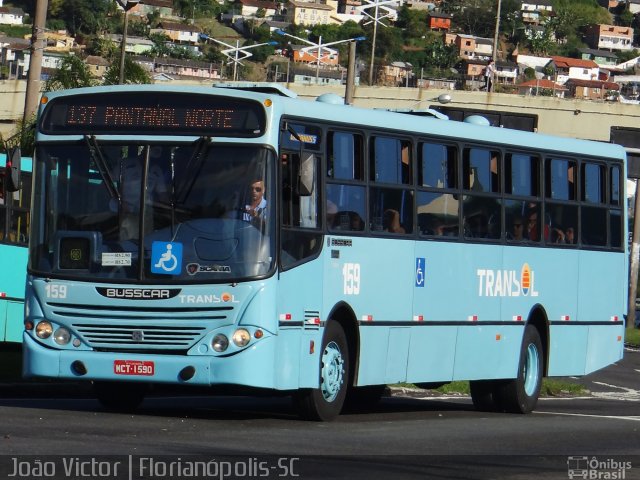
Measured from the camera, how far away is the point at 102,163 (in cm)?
1619

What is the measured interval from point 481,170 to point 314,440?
6.26 meters

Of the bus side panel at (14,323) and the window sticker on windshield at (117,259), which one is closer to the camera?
the window sticker on windshield at (117,259)

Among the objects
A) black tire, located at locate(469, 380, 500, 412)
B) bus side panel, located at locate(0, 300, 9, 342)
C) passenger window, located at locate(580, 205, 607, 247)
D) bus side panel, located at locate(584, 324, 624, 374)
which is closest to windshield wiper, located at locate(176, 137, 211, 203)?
black tire, located at locate(469, 380, 500, 412)

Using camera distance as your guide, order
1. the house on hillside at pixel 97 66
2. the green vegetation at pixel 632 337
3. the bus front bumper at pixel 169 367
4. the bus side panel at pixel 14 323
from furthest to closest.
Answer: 1. the green vegetation at pixel 632 337
2. the house on hillside at pixel 97 66
3. the bus side panel at pixel 14 323
4. the bus front bumper at pixel 169 367

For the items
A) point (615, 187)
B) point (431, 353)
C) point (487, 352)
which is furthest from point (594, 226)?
point (431, 353)

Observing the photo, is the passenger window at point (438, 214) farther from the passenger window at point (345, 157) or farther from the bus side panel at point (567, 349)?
the bus side panel at point (567, 349)

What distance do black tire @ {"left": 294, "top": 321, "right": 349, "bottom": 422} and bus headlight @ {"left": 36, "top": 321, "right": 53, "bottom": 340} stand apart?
2.39m

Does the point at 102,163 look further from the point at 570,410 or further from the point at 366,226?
the point at 570,410

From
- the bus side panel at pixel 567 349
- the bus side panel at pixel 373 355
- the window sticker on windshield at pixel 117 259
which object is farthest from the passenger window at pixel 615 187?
the window sticker on windshield at pixel 117 259

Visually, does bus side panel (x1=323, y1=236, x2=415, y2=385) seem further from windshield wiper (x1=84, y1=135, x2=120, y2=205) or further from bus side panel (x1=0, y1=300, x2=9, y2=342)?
bus side panel (x1=0, y1=300, x2=9, y2=342)

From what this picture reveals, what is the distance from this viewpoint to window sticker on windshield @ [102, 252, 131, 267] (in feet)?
52.1

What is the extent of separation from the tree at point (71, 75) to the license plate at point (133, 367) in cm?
2596

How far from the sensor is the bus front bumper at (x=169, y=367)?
615 inches

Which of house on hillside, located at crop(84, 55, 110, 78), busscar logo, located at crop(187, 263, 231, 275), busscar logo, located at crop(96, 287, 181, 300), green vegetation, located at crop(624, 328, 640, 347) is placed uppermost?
house on hillside, located at crop(84, 55, 110, 78)
